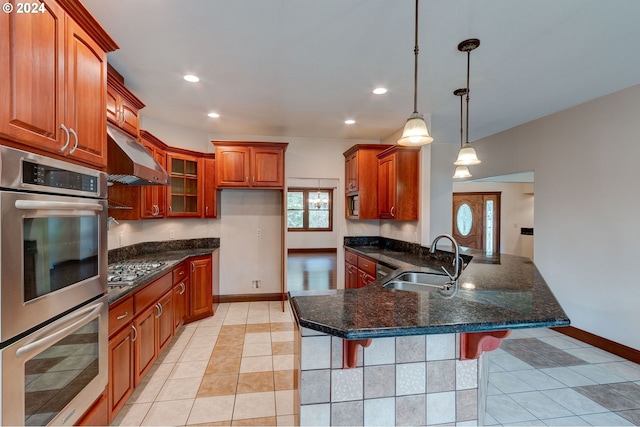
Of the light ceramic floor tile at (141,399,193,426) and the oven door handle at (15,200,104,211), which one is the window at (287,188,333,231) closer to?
the light ceramic floor tile at (141,399,193,426)

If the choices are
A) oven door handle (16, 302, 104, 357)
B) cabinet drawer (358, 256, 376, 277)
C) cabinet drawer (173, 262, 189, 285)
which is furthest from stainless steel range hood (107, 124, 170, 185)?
cabinet drawer (358, 256, 376, 277)

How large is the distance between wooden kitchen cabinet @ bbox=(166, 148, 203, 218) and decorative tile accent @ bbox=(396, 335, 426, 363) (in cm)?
345

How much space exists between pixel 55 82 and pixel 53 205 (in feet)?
1.77

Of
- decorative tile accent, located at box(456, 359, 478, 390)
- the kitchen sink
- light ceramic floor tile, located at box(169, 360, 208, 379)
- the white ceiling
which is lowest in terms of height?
light ceramic floor tile, located at box(169, 360, 208, 379)

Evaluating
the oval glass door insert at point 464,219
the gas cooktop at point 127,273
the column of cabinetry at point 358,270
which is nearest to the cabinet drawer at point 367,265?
the column of cabinetry at point 358,270

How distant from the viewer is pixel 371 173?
4355mm

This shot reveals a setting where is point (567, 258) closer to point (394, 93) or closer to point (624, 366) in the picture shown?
point (624, 366)

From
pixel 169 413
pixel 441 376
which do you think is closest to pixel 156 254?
pixel 169 413

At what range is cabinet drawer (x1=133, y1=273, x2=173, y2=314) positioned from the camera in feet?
7.26

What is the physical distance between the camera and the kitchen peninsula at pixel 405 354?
1196 mm

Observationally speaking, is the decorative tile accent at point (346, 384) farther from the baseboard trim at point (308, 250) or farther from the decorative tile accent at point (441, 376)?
the baseboard trim at point (308, 250)

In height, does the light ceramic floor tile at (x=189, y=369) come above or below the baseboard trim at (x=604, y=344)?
below

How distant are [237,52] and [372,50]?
1.08 metres

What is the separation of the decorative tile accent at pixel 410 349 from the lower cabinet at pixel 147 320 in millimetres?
1766
